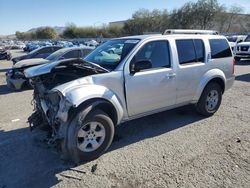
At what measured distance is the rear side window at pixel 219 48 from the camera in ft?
18.7

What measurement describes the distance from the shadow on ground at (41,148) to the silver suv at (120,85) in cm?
37

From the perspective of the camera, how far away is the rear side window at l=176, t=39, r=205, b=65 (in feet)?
16.5

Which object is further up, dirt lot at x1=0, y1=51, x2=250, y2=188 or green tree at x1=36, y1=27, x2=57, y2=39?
green tree at x1=36, y1=27, x2=57, y2=39

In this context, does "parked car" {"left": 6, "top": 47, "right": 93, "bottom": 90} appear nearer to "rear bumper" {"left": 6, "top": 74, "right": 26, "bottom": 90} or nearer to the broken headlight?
"rear bumper" {"left": 6, "top": 74, "right": 26, "bottom": 90}

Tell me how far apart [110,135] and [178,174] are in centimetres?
123

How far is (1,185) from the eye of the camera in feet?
11.2

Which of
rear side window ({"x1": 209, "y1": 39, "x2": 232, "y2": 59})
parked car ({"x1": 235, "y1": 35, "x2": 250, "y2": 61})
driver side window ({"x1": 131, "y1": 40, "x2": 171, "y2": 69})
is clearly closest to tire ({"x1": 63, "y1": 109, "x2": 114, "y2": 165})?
driver side window ({"x1": 131, "y1": 40, "x2": 171, "y2": 69})

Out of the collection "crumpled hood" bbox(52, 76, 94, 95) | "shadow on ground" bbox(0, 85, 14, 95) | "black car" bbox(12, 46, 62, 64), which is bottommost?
"shadow on ground" bbox(0, 85, 14, 95)

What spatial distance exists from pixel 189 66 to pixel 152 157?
2.14 meters

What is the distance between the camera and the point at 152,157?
13.2 ft

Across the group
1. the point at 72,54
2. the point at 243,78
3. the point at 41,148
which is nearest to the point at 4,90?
the point at 72,54

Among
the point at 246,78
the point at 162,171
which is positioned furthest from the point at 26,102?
the point at 246,78

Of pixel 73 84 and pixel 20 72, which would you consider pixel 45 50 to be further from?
pixel 73 84

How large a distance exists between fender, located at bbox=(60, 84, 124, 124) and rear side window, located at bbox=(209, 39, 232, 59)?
283cm
